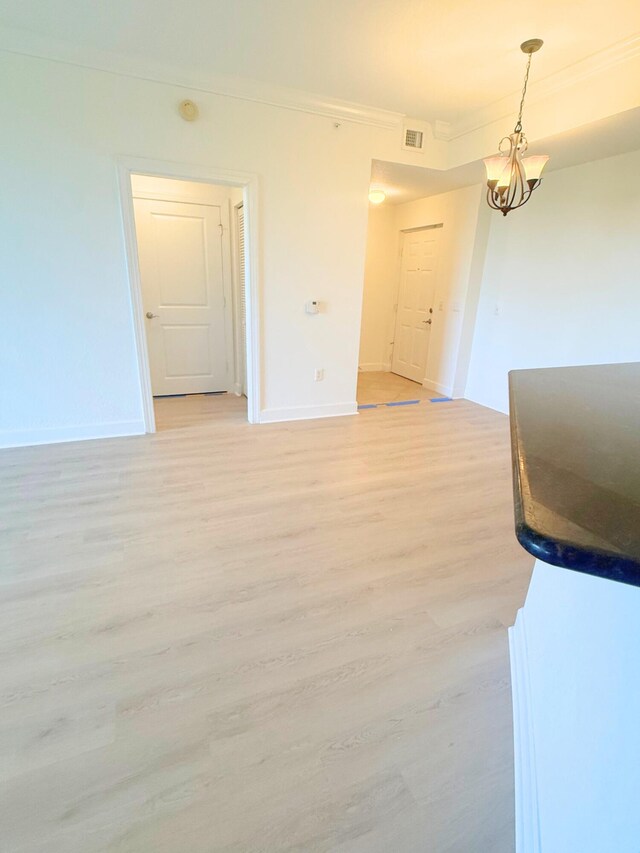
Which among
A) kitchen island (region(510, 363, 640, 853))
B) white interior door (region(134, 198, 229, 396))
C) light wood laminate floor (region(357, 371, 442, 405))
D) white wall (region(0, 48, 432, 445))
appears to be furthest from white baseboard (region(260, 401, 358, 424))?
kitchen island (region(510, 363, 640, 853))

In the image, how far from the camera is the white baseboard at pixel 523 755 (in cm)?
102

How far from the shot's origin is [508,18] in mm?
2297

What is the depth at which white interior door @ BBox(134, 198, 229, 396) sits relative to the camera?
4.49 metres

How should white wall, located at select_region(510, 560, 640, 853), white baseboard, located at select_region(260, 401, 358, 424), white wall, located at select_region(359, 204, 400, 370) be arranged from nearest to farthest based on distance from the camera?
white wall, located at select_region(510, 560, 640, 853)
white baseboard, located at select_region(260, 401, 358, 424)
white wall, located at select_region(359, 204, 400, 370)

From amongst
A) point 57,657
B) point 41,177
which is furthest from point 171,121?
point 57,657

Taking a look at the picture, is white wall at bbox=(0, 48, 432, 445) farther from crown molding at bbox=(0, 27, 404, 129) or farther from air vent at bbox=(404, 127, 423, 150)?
air vent at bbox=(404, 127, 423, 150)

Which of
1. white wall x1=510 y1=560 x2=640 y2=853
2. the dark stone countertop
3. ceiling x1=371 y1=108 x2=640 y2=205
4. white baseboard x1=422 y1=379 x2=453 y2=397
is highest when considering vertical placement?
ceiling x1=371 y1=108 x2=640 y2=205

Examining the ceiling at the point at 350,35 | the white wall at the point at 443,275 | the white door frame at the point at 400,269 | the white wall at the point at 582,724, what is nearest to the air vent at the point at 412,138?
the ceiling at the point at 350,35

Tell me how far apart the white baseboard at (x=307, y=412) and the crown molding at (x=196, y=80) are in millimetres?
2553

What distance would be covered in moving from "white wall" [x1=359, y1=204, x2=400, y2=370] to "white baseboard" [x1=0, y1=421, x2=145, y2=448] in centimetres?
374

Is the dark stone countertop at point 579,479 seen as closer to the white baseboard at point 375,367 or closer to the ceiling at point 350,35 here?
the ceiling at point 350,35

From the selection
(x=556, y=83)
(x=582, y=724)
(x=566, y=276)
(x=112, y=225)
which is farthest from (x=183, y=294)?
(x=582, y=724)

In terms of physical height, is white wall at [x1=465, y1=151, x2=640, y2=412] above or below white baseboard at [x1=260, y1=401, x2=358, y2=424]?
above

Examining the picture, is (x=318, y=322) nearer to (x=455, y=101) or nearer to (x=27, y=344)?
(x=455, y=101)
